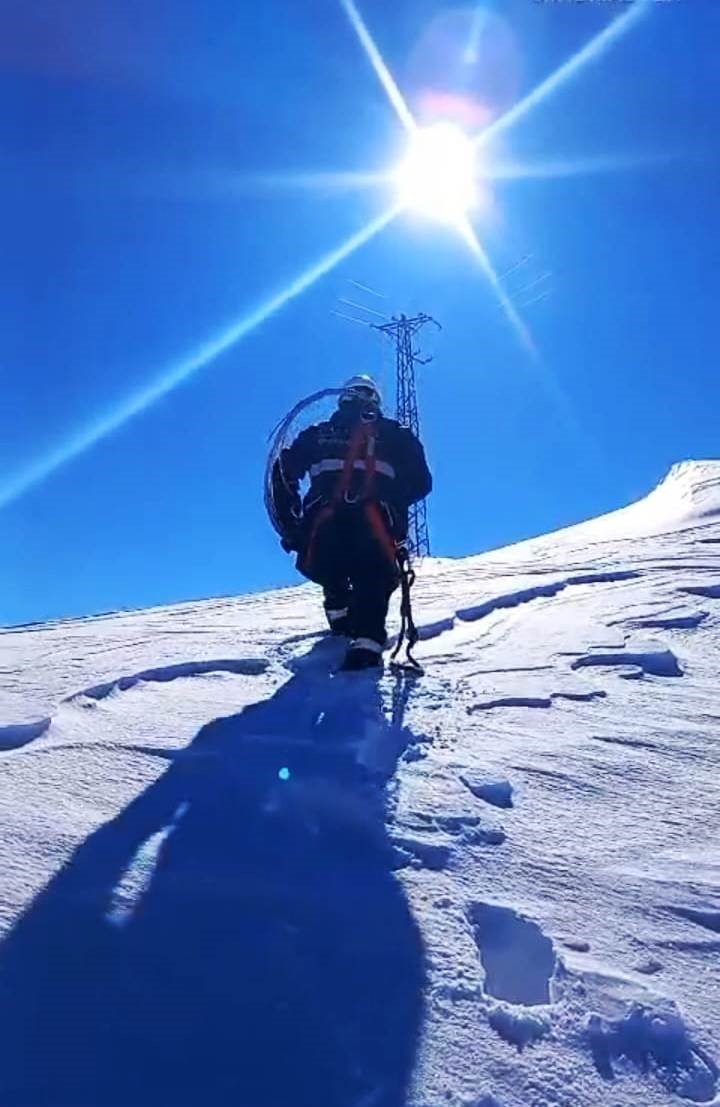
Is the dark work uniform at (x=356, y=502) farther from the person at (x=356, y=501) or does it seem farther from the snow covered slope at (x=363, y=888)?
the snow covered slope at (x=363, y=888)

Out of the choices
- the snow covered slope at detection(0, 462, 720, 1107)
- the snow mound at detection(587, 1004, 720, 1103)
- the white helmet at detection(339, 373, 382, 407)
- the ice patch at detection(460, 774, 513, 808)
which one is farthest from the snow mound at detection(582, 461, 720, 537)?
the snow mound at detection(587, 1004, 720, 1103)

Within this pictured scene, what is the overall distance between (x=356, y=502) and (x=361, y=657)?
3.18 ft

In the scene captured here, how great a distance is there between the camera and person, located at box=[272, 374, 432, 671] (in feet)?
16.5

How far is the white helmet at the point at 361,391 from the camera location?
5438mm

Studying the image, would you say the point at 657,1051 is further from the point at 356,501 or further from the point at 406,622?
the point at 356,501

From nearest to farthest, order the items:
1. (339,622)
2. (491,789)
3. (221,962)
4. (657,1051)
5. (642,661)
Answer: (657,1051)
(221,962)
(491,789)
(642,661)
(339,622)

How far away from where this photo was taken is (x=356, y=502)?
515cm

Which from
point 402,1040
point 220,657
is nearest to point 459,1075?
point 402,1040

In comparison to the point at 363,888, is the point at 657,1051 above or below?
below

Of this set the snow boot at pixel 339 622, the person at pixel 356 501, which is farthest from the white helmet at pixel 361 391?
the snow boot at pixel 339 622


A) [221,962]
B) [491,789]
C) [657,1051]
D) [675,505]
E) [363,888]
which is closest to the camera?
[657,1051]

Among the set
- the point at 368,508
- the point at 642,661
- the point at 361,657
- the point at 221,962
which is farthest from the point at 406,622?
the point at 221,962

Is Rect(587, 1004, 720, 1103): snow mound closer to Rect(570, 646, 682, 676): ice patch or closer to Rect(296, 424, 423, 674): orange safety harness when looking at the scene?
Rect(570, 646, 682, 676): ice patch

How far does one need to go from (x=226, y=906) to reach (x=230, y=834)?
1.26 ft
